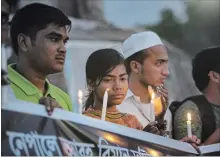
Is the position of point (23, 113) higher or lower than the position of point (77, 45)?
lower

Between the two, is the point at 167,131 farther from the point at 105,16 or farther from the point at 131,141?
the point at 105,16

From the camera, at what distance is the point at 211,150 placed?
3.44 metres

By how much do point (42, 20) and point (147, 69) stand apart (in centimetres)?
70

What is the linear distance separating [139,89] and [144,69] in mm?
120

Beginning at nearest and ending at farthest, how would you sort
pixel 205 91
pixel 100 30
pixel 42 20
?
pixel 42 20
pixel 205 91
pixel 100 30

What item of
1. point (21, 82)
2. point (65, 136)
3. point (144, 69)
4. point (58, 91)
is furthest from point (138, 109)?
point (21, 82)

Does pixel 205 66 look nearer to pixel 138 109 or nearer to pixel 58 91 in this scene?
pixel 138 109

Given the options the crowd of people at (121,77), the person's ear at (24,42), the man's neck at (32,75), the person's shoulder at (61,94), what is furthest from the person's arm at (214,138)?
the person's ear at (24,42)

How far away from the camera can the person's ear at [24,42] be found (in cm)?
306

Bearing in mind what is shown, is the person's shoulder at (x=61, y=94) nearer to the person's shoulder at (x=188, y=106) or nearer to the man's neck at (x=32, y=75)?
the man's neck at (x=32, y=75)

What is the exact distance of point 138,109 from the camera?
3404 millimetres

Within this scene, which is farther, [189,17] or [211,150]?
[189,17]

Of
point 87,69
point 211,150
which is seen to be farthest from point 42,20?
point 211,150

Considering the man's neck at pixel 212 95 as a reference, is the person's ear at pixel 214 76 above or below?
above
